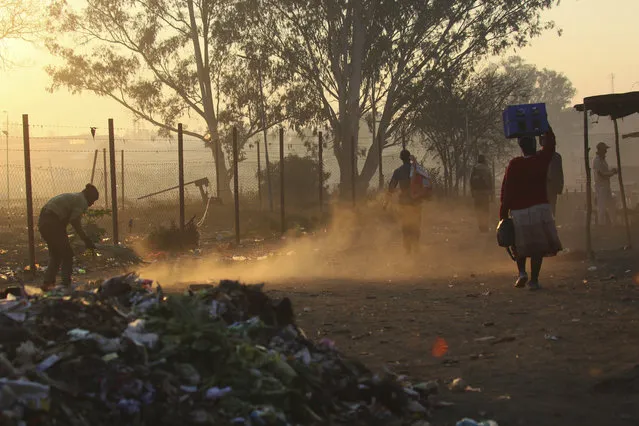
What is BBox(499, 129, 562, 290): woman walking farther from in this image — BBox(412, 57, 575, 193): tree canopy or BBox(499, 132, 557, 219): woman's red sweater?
BBox(412, 57, 575, 193): tree canopy

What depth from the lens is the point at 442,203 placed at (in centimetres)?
3219

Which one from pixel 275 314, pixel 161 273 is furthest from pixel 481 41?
pixel 275 314

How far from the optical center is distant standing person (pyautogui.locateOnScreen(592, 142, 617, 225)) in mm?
17156

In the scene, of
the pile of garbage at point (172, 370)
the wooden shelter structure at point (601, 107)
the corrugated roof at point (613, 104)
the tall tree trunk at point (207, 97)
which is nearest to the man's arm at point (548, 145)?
the wooden shelter structure at point (601, 107)

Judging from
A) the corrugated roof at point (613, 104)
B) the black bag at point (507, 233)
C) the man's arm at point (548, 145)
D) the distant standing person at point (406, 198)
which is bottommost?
the black bag at point (507, 233)

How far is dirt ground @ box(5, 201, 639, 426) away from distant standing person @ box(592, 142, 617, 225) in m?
3.15

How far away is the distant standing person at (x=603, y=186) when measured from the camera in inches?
675

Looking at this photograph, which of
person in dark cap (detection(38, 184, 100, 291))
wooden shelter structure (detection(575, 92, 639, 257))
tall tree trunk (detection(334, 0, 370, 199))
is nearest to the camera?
person in dark cap (detection(38, 184, 100, 291))

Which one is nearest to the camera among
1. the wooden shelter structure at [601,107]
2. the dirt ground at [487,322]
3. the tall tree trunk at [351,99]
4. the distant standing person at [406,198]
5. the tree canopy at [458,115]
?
the dirt ground at [487,322]

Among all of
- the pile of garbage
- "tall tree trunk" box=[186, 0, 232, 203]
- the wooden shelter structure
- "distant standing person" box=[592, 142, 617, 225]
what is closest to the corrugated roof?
the wooden shelter structure

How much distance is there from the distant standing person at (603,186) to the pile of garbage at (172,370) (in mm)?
12764

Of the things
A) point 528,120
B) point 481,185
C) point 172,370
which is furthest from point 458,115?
point 172,370

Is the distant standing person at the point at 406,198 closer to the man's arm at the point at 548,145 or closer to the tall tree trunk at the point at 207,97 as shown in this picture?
the man's arm at the point at 548,145

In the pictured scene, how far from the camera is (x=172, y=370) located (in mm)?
4848
